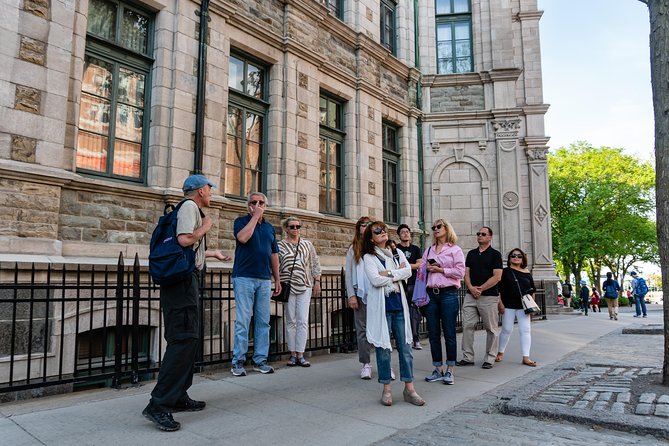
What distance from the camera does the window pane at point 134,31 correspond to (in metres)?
7.87

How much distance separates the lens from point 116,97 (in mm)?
7613

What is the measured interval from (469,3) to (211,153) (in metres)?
12.2

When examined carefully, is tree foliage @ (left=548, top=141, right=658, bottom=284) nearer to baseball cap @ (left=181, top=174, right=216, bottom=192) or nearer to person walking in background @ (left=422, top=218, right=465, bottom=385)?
person walking in background @ (left=422, top=218, right=465, bottom=385)

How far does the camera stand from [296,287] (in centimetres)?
706

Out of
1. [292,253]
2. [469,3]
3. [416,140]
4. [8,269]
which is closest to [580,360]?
[292,253]

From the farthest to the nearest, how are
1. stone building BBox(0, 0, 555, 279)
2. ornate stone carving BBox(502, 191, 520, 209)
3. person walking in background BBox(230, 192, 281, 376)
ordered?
1. ornate stone carving BBox(502, 191, 520, 209)
2. stone building BBox(0, 0, 555, 279)
3. person walking in background BBox(230, 192, 281, 376)

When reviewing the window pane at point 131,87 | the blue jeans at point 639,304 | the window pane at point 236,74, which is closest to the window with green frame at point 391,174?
the window pane at point 236,74

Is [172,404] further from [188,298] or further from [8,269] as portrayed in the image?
[8,269]

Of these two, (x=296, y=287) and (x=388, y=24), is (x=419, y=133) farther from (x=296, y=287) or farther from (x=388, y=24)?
(x=296, y=287)

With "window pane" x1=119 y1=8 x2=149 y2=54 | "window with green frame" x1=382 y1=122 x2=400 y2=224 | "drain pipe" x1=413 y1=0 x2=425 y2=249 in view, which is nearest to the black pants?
"window pane" x1=119 y1=8 x2=149 y2=54

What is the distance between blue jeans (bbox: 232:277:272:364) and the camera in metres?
6.14

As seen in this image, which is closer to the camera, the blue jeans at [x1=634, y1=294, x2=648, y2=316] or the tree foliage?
the blue jeans at [x1=634, y1=294, x2=648, y2=316]

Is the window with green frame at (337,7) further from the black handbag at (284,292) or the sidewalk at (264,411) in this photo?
the sidewalk at (264,411)

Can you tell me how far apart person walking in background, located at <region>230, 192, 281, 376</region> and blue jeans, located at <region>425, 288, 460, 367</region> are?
6.70 feet
